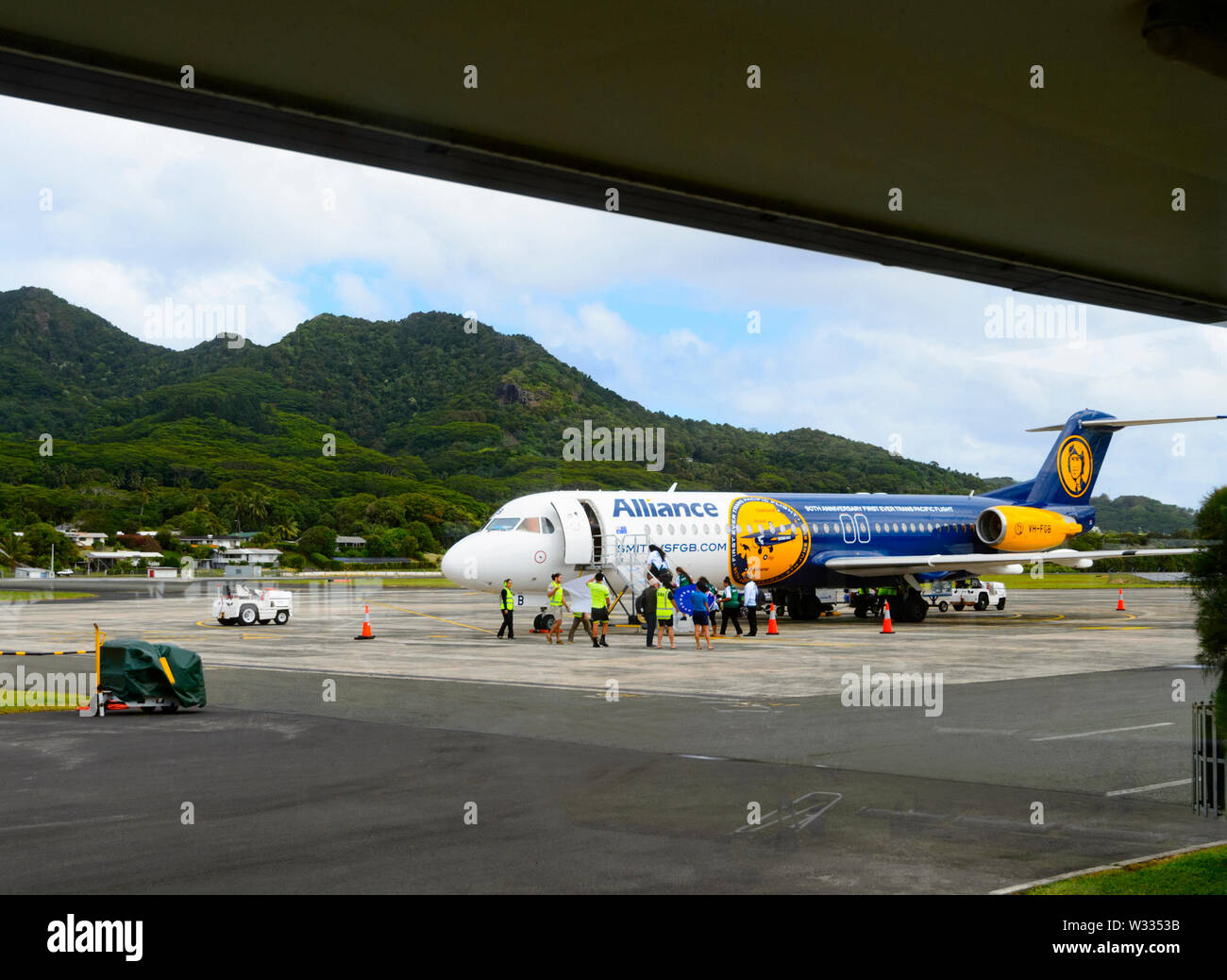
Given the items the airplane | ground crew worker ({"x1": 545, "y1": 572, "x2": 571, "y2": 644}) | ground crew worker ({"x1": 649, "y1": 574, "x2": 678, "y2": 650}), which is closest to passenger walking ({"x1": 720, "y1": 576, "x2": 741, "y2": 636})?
the airplane

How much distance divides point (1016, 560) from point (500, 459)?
8625 cm

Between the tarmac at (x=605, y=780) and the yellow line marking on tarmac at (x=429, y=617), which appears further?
the yellow line marking on tarmac at (x=429, y=617)

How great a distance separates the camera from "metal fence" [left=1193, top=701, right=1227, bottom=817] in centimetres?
717

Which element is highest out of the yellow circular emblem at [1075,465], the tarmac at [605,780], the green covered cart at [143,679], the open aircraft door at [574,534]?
the yellow circular emblem at [1075,465]

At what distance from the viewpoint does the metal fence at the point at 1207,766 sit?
717cm

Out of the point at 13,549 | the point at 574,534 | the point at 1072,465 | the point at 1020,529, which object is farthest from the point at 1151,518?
the point at 13,549

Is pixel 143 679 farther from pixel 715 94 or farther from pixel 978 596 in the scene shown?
pixel 978 596

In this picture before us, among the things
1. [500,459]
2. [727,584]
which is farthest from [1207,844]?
[500,459]

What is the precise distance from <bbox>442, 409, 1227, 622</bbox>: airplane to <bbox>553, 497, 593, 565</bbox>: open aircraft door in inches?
1.1

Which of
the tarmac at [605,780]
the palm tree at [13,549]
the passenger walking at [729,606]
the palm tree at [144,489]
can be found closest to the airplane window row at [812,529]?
the passenger walking at [729,606]

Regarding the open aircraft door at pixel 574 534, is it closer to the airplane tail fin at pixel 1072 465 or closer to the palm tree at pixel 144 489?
the airplane tail fin at pixel 1072 465

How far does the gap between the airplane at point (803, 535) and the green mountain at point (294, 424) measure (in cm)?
5066

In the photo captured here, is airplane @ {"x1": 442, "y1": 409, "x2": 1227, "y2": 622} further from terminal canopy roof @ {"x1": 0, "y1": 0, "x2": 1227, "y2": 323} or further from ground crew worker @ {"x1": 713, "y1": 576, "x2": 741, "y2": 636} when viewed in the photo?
terminal canopy roof @ {"x1": 0, "y1": 0, "x2": 1227, "y2": 323}

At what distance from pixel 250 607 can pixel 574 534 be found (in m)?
10.9
